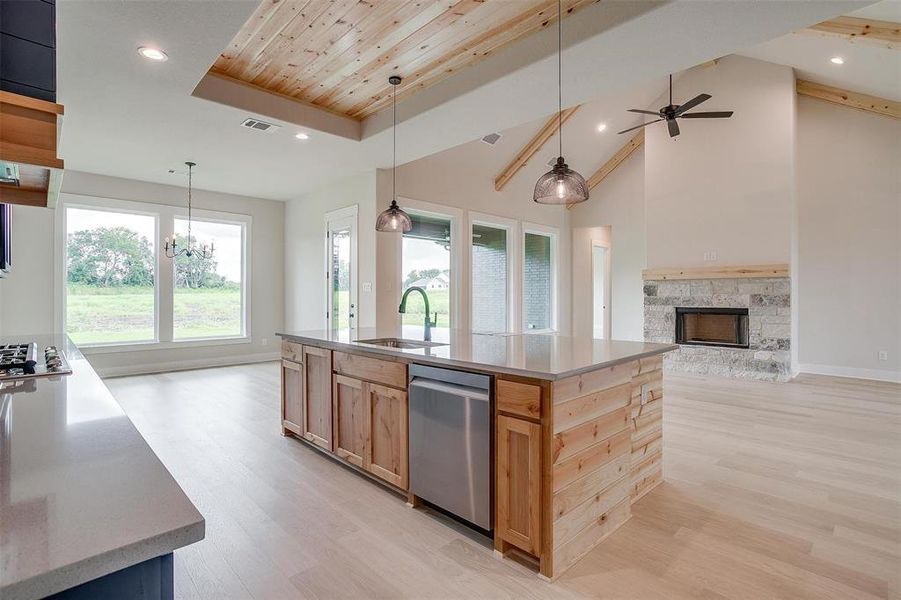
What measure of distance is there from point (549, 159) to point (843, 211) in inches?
161

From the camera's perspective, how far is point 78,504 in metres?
0.68

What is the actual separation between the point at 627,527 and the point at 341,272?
5222 millimetres

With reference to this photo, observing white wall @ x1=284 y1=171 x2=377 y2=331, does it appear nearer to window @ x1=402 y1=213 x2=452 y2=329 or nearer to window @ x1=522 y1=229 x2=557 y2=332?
window @ x1=402 y1=213 x2=452 y2=329

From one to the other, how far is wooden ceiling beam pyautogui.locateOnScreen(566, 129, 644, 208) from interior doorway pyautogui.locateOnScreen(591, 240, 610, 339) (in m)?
1.31

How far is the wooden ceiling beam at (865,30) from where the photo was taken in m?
4.18

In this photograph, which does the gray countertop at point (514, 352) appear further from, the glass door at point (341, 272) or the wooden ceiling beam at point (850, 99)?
the wooden ceiling beam at point (850, 99)

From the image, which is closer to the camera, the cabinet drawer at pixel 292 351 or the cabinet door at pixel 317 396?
the cabinet door at pixel 317 396

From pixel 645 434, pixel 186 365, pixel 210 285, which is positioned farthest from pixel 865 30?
pixel 186 365

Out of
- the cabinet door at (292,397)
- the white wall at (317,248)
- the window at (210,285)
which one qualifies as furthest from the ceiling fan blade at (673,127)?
the window at (210,285)

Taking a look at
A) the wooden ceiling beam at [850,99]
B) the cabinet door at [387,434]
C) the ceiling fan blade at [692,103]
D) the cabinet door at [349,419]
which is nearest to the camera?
the cabinet door at [387,434]

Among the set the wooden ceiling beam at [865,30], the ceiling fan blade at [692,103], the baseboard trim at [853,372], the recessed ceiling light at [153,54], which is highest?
the wooden ceiling beam at [865,30]

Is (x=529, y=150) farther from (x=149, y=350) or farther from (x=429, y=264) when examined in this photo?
(x=149, y=350)

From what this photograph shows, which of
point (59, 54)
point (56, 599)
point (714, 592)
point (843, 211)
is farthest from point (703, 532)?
point (843, 211)

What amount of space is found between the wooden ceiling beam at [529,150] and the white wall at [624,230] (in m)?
2.16
